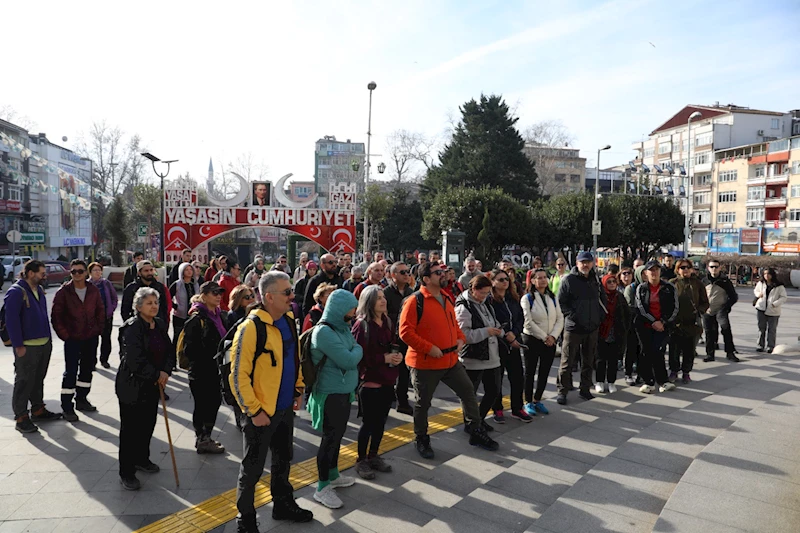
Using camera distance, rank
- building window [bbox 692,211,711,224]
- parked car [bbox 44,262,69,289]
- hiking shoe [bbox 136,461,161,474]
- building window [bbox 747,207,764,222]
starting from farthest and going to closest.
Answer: building window [bbox 692,211,711,224]
building window [bbox 747,207,764,222]
parked car [bbox 44,262,69,289]
hiking shoe [bbox 136,461,161,474]

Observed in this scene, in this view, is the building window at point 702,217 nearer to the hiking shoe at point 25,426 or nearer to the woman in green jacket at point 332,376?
the woman in green jacket at point 332,376

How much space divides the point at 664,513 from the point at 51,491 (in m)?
4.42

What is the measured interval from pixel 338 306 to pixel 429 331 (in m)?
1.19

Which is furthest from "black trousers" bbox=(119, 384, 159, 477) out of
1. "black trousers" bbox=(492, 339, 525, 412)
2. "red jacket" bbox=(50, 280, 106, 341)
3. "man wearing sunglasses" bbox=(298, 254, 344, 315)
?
"man wearing sunglasses" bbox=(298, 254, 344, 315)

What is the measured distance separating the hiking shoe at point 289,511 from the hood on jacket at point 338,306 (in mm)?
1231

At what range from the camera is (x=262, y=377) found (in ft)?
12.0

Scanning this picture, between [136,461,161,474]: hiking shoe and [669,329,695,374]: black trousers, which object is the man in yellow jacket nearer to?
[136,461,161,474]: hiking shoe

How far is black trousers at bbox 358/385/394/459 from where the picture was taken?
480 centimetres

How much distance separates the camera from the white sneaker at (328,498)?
13.9ft

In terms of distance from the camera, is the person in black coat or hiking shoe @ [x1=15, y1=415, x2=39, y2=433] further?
hiking shoe @ [x1=15, y1=415, x2=39, y2=433]

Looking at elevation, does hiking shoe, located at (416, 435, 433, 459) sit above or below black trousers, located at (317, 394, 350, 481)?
below

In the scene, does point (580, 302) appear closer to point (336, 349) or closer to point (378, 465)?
point (378, 465)

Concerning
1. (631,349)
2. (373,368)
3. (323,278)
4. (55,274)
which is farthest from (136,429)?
(55,274)

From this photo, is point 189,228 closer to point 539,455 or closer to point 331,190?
point 331,190
